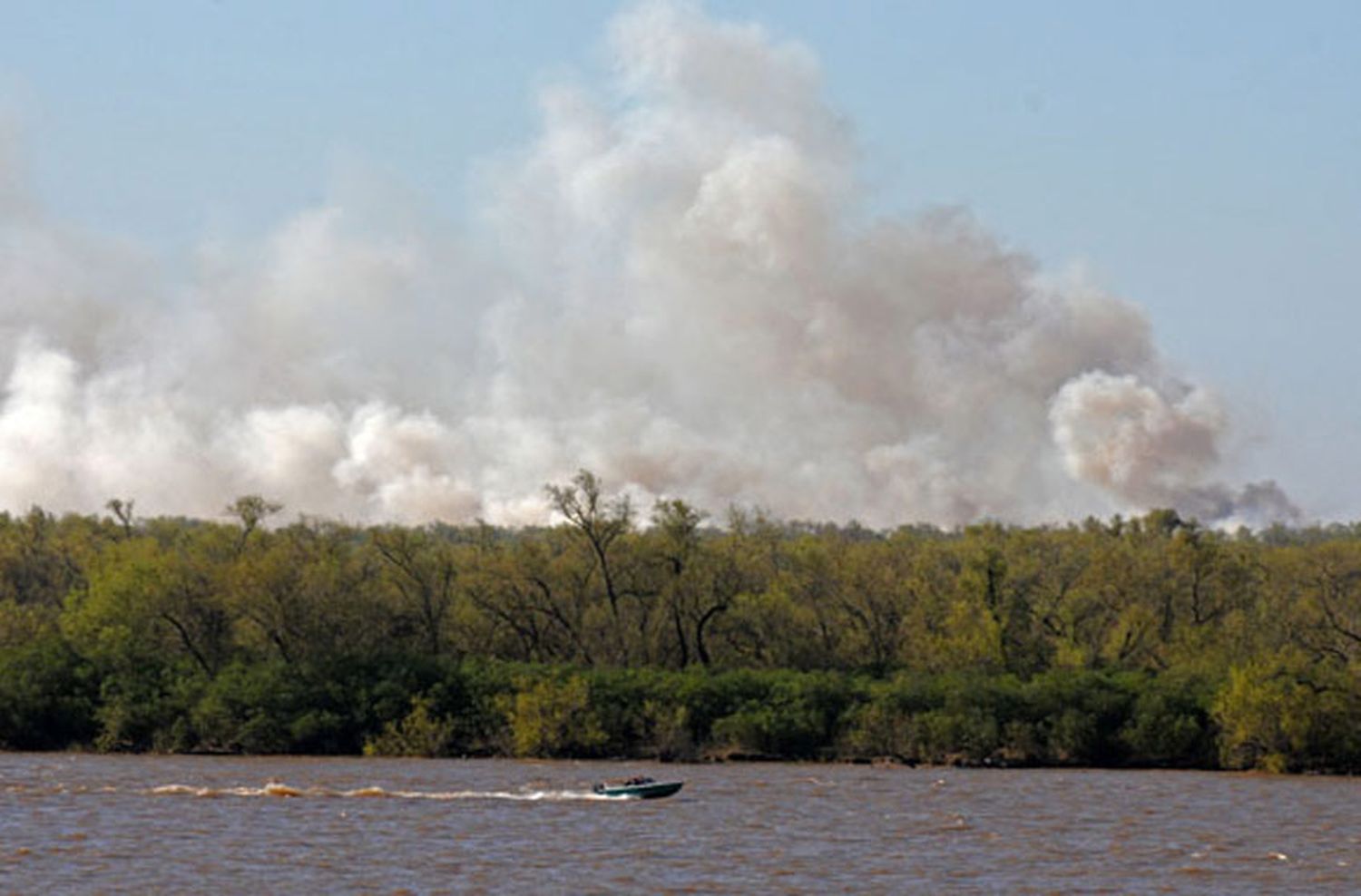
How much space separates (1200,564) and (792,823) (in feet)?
169

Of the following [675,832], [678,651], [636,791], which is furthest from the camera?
[678,651]

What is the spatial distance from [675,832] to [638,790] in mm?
10032

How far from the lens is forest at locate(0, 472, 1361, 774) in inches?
3846

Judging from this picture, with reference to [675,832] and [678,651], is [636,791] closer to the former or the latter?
[675,832]

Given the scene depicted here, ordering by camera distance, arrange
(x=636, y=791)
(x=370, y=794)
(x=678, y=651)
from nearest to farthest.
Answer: (x=636, y=791) → (x=370, y=794) → (x=678, y=651)

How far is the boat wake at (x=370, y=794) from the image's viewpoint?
7762 cm

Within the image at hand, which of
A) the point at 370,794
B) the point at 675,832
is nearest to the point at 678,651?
the point at 370,794

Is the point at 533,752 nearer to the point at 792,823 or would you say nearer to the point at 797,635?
the point at 797,635

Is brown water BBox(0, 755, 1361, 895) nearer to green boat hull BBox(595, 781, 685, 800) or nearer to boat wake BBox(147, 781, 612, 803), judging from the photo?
boat wake BBox(147, 781, 612, 803)

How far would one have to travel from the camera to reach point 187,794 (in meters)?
79.1

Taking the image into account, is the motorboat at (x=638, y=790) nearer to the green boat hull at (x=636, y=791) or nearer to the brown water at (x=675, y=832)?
the green boat hull at (x=636, y=791)

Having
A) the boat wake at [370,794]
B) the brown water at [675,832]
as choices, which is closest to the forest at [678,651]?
the brown water at [675,832]

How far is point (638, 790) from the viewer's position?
76.6 metres

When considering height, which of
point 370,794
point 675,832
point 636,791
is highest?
point 636,791
